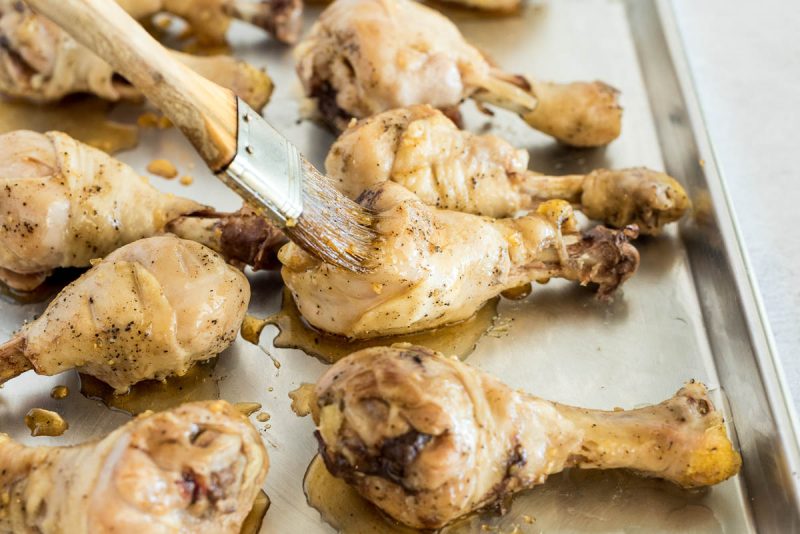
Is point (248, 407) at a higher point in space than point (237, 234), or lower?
lower

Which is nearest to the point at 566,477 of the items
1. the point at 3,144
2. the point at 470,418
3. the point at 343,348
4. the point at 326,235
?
the point at 470,418

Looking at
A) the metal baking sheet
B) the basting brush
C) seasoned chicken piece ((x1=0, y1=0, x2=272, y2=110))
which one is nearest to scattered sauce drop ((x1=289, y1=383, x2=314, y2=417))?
the metal baking sheet

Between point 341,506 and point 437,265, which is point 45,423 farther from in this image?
point 437,265

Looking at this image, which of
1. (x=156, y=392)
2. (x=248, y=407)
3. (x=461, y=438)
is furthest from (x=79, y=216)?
(x=461, y=438)

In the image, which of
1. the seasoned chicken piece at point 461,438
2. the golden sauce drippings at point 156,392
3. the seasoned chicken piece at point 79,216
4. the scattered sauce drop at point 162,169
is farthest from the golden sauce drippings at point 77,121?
the seasoned chicken piece at point 461,438

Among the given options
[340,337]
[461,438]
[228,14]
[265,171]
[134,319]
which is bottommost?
[340,337]

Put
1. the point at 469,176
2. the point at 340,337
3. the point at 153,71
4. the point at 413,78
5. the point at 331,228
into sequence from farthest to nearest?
the point at 413,78
the point at 469,176
the point at 340,337
the point at 331,228
the point at 153,71

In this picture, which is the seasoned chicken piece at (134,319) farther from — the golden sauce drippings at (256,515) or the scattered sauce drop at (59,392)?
Result: the golden sauce drippings at (256,515)
